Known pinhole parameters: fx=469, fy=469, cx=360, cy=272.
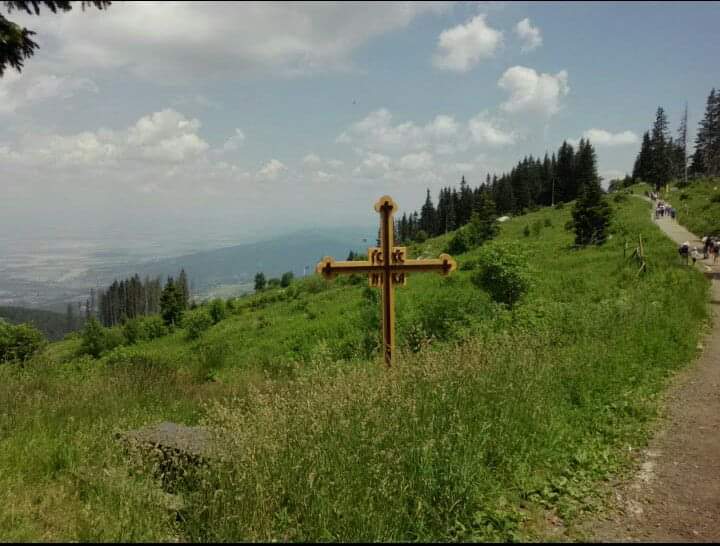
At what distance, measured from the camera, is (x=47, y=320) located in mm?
193125

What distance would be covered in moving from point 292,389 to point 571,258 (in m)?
22.0

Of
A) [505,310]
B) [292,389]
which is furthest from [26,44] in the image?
[505,310]

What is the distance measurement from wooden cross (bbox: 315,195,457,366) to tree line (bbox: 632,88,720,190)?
78.2 meters

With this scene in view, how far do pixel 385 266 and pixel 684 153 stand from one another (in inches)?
4310

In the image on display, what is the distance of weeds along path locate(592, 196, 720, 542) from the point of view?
142 inches

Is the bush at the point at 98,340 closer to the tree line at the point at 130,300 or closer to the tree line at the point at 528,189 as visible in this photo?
the tree line at the point at 528,189

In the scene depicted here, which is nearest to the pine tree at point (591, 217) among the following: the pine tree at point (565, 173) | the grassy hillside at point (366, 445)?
the grassy hillside at point (366, 445)

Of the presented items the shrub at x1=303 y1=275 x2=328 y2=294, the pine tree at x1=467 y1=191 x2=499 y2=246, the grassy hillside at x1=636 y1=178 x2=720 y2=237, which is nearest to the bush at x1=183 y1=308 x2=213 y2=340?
the shrub at x1=303 y1=275 x2=328 y2=294

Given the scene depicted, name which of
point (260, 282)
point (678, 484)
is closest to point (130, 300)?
point (260, 282)

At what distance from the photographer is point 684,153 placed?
93.5 meters

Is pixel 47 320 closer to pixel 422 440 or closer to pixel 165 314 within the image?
Answer: pixel 165 314

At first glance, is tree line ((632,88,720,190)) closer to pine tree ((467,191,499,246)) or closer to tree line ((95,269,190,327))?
pine tree ((467,191,499,246))

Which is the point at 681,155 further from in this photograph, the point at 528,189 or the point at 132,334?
the point at 132,334

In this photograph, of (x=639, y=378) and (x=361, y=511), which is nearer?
(x=361, y=511)
